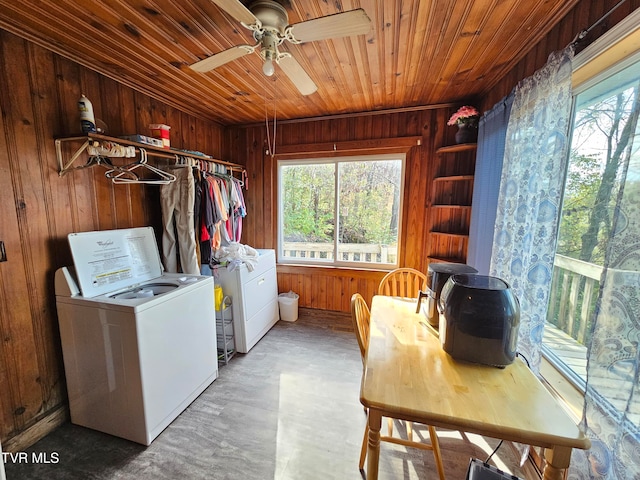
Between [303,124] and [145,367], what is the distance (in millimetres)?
2733

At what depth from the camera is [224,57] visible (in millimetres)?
1357

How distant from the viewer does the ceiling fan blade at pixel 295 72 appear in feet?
4.35

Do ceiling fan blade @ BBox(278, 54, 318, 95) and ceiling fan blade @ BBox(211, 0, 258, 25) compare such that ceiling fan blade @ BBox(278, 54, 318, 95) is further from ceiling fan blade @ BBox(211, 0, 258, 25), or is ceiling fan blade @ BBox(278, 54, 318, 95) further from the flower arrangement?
the flower arrangement

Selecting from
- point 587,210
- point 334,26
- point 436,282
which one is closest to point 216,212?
point 334,26

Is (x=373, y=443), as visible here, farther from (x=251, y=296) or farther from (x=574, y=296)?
(x=251, y=296)

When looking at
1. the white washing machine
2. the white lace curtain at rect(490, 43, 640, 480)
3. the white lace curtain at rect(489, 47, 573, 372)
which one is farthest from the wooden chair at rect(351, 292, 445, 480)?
the white washing machine

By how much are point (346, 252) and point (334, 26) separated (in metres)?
2.35

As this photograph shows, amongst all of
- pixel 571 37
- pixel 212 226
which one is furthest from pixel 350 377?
pixel 571 37

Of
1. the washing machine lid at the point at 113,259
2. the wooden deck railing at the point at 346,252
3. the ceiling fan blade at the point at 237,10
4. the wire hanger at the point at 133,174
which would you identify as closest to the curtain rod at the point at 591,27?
the ceiling fan blade at the point at 237,10

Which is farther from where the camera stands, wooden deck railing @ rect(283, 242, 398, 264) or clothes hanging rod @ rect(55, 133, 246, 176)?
wooden deck railing @ rect(283, 242, 398, 264)

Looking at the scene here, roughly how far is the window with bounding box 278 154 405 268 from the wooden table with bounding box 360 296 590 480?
6.15ft

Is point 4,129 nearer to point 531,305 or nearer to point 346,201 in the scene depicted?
point 346,201

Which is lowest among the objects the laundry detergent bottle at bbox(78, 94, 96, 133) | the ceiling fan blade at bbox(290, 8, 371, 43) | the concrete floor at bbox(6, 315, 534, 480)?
the concrete floor at bbox(6, 315, 534, 480)

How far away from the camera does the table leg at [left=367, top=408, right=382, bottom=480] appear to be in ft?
3.02
